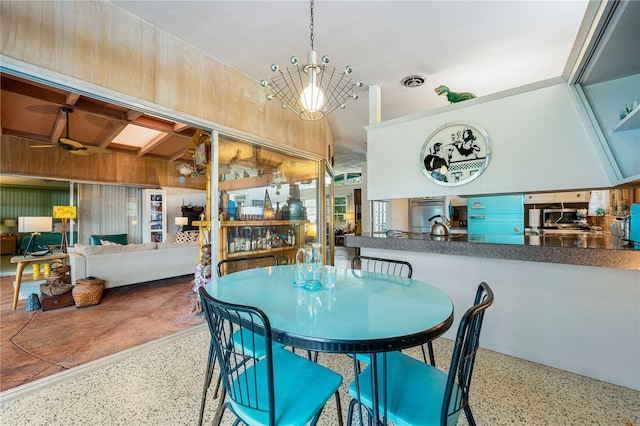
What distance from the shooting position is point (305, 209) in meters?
4.46

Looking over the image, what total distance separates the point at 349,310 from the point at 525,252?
157 cm

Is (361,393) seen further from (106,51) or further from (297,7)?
(106,51)

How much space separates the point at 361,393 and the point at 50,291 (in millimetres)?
4196

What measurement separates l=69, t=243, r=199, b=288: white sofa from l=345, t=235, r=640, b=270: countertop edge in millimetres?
3684

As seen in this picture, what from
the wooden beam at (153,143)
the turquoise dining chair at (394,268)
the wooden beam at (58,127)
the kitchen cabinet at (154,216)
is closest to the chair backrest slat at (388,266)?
the turquoise dining chair at (394,268)

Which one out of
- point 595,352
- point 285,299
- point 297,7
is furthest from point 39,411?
point 595,352

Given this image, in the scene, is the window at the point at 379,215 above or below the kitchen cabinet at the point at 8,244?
above

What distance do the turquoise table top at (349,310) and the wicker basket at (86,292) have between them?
116 inches

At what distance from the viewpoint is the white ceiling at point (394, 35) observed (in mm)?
2115

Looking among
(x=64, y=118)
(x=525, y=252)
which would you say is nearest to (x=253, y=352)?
(x=525, y=252)

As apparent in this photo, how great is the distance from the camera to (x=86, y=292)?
3.39 metres

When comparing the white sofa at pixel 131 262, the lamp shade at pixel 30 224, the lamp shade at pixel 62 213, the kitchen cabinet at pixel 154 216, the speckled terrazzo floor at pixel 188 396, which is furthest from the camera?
the kitchen cabinet at pixel 154 216

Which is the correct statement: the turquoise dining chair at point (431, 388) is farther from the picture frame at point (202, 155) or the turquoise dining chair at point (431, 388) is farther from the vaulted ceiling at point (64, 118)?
the vaulted ceiling at point (64, 118)

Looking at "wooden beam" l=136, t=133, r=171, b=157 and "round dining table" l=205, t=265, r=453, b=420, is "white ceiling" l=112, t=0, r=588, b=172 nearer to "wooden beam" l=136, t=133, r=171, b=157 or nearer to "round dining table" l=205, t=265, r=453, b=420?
"round dining table" l=205, t=265, r=453, b=420
